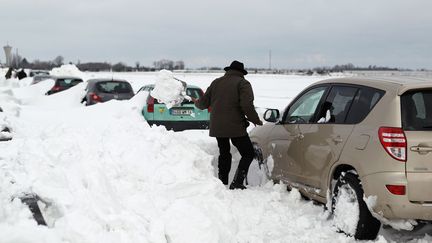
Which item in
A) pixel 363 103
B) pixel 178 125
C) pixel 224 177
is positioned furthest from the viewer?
pixel 178 125

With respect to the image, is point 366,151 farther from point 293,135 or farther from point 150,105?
point 150,105

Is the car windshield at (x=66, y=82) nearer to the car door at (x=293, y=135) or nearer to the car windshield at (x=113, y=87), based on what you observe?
the car windshield at (x=113, y=87)

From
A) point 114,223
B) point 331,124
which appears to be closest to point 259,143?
point 331,124

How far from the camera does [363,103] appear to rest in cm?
513

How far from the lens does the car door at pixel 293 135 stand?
6.09 meters

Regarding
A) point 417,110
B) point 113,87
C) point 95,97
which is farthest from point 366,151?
point 113,87

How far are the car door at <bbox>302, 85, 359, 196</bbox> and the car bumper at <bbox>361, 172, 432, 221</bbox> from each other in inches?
29.3

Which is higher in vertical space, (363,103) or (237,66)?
(237,66)

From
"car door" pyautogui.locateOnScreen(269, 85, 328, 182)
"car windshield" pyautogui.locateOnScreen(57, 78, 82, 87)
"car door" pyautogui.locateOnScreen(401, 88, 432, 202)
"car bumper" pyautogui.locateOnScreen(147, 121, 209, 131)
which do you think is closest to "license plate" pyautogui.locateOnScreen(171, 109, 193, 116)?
"car bumper" pyautogui.locateOnScreen(147, 121, 209, 131)

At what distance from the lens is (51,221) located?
394 centimetres

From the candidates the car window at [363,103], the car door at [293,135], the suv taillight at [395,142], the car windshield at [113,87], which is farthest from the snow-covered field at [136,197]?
the car windshield at [113,87]

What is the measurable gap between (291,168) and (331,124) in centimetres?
102

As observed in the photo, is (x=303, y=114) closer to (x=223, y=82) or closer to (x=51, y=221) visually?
(x=223, y=82)

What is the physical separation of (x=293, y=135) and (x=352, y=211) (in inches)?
62.9
